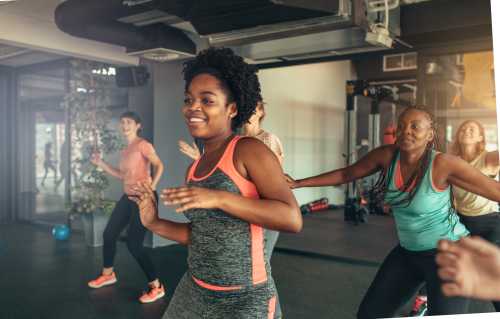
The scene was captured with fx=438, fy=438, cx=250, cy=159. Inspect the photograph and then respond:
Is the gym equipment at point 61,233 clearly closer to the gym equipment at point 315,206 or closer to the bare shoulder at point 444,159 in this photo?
the gym equipment at point 315,206

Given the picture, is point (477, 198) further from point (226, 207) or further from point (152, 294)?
point (152, 294)

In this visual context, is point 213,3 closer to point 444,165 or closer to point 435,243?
point 444,165

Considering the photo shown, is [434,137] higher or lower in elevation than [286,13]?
lower

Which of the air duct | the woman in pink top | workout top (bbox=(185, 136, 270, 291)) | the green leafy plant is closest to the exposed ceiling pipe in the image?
the air duct

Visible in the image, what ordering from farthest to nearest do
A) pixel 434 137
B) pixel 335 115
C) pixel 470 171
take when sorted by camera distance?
pixel 335 115 < pixel 434 137 < pixel 470 171

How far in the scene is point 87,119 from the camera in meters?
5.37

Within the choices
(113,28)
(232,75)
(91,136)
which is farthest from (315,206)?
Result: (232,75)

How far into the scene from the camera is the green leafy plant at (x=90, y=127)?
5223mm

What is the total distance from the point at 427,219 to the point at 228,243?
1.03 metres

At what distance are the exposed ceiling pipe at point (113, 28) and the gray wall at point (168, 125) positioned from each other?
0.64 m

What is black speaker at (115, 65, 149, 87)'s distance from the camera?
5.06 meters

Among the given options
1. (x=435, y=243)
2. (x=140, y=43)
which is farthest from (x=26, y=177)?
(x=435, y=243)

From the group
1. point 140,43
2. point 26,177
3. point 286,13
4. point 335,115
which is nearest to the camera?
point 286,13

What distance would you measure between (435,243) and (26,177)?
6.25m
